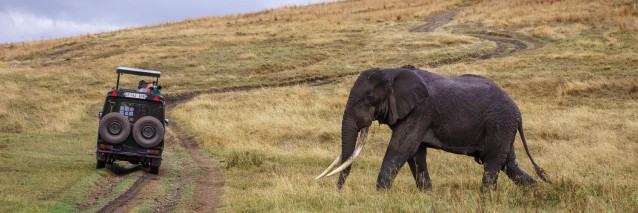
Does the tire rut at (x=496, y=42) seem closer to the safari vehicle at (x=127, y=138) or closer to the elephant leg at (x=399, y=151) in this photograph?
the safari vehicle at (x=127, y=138)

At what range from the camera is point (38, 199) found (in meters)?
14.1

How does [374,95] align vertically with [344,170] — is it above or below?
above

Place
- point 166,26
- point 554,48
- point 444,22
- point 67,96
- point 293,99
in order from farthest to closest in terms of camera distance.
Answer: point 166,26
point 444,22
point 554,48
point 67,96
point 293,99

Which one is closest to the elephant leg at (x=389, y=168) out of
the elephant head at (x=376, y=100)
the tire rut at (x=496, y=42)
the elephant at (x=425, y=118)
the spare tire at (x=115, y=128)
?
the elephant at (x=425, y=118)

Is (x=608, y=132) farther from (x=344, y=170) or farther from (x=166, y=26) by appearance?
(x=166, y=26)

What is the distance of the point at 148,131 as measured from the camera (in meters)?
18.8

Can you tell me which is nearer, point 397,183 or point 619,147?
point 397,183

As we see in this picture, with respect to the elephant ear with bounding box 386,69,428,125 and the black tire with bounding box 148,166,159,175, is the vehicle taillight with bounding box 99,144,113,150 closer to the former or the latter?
the black tire with bounding box 148,166,159,175

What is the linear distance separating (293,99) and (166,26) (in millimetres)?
49908

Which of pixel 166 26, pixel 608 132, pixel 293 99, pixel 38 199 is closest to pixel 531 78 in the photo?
pixel 293 99

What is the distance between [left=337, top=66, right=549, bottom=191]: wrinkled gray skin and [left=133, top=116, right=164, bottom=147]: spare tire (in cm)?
627

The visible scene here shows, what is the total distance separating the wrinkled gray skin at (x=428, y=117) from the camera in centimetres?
1373

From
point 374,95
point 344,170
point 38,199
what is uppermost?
point 374,95

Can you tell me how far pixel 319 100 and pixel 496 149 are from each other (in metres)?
20.9
